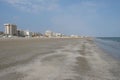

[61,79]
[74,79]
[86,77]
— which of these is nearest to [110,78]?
[86,77]

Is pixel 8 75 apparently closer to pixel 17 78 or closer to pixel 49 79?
pixel 17 78

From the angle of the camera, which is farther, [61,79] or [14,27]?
[14,27]

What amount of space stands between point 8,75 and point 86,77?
3.26m

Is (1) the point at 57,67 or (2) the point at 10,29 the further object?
(2) the point at 10,29

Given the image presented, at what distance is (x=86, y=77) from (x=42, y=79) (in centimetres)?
189

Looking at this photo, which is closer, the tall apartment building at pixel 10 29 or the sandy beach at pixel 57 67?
the sandy beach at pixel 57 67

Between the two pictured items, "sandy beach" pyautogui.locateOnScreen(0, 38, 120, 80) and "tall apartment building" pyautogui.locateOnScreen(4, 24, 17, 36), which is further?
"tall apartment building" pyautogui.locateOnScreen(4, 24, 17, 36)

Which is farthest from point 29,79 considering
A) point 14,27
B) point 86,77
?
point 14,27

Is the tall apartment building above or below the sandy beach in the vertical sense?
above

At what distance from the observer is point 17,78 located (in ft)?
27.1

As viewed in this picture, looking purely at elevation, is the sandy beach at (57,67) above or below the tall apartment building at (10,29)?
below

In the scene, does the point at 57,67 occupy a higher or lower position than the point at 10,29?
lower

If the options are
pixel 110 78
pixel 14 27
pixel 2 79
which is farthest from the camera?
pixel 14 27

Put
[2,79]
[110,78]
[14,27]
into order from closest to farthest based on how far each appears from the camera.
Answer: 1. [2,79]
2. [110,78]
3. [14,27]
